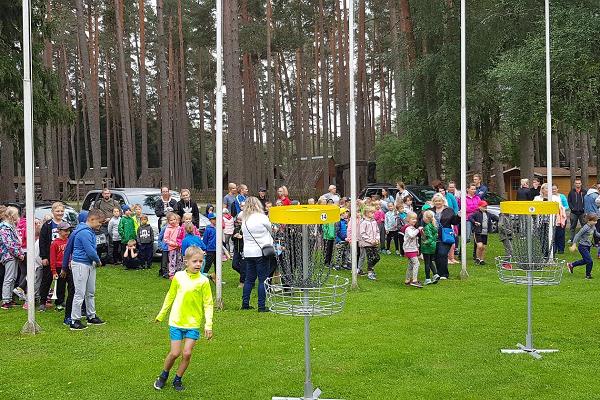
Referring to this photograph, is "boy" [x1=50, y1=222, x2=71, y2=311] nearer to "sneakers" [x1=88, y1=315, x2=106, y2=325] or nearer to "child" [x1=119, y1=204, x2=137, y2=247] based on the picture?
"sneakers" [x1=88, y1=315, x2=106, y2=325]

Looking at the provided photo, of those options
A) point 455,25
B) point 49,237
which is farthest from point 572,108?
point 49,237

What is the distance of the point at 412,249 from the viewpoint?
13.2 m

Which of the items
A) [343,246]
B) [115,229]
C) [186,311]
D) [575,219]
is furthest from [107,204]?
[575,219]

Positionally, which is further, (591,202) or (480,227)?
(591,202)

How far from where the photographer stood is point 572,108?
2069 cm

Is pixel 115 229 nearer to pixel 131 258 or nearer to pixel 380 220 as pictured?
pixel 131 258

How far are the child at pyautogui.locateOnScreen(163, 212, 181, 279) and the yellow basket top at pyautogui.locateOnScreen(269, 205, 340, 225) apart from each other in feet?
26.8

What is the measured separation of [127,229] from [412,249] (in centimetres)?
726

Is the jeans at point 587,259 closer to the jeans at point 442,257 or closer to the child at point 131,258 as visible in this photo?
the jeans at point 442,257

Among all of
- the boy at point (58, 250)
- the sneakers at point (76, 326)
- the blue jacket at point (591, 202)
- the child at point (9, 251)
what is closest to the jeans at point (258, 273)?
the sneakers at point (76, 326)

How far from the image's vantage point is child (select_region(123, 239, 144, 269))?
1596 cm

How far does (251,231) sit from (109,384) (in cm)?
396

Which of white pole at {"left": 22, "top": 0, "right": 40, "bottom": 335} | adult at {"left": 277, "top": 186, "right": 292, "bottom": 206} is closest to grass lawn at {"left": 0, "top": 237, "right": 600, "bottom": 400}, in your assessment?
white pole at {"left": 22, "top": 0, "right": 40, "bottom": 335}

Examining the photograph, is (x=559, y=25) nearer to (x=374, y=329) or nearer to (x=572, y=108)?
(x=572, y=108)
